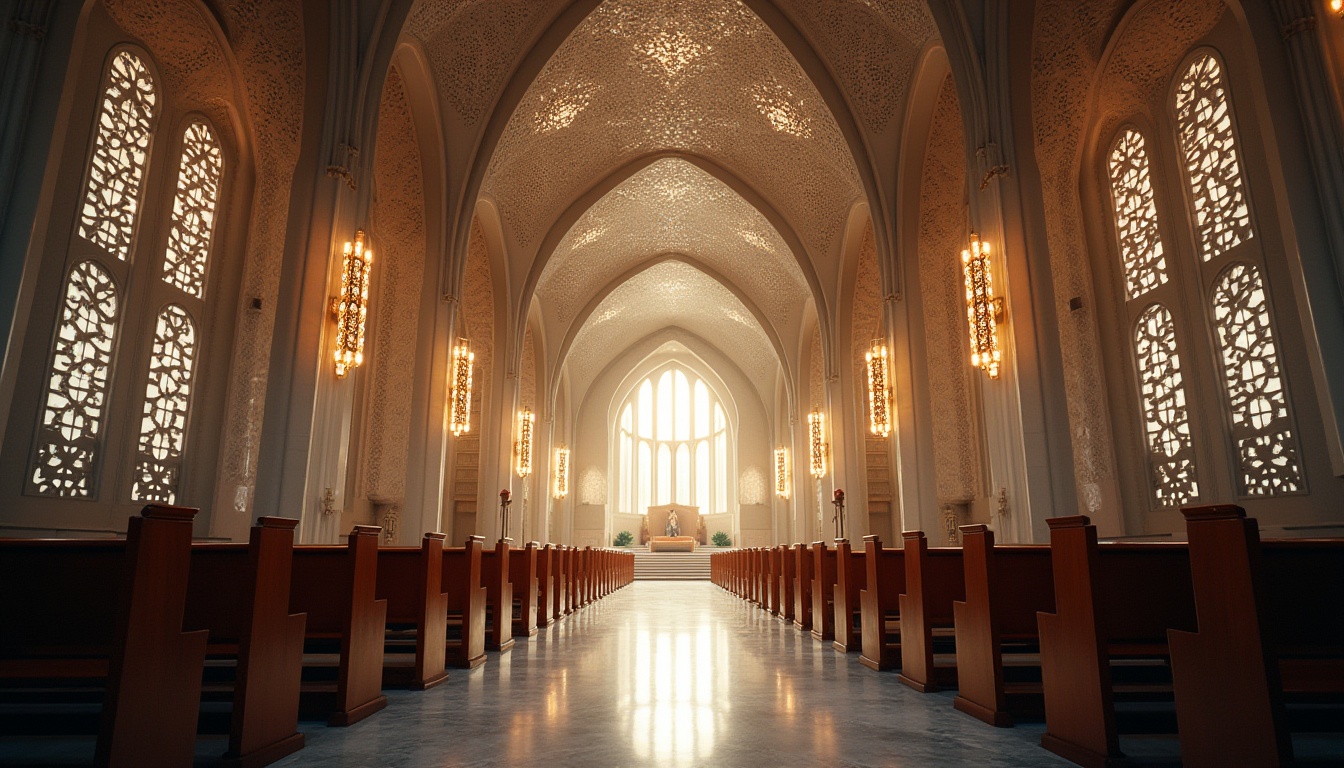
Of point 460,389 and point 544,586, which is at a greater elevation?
point 460,389

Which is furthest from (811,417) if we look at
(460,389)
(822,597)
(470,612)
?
(470,612)

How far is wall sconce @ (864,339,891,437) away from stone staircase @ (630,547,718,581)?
13332mm

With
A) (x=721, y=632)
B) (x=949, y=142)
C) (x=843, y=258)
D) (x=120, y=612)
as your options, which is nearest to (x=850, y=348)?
(x=843, y=258)

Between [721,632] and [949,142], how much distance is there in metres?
8.00

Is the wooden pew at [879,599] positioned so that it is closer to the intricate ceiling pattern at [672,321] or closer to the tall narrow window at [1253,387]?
the tall narrow window at [1253,387]

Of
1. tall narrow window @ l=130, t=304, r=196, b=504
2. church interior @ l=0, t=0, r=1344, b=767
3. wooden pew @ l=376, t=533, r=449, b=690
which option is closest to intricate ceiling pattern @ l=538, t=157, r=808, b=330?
church interior @ l=0, t=0, r=1344, b=767

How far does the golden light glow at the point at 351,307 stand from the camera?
7645 mm

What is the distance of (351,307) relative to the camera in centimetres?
771

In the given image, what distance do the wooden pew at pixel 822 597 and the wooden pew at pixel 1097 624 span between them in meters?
3.38

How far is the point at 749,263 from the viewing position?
19312 mm

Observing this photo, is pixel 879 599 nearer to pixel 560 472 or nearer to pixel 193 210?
pixel 193 210

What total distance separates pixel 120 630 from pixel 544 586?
20.9ft

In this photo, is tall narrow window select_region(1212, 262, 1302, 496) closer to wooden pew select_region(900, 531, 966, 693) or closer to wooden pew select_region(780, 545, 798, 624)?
wooden pew select_region(780, 545, 798, 624)

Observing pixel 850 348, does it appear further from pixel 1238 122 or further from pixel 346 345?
pixel 346 345
